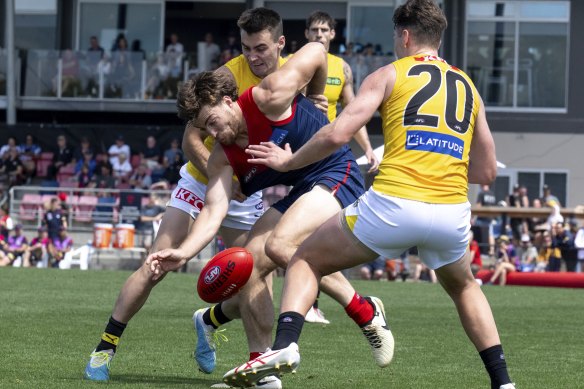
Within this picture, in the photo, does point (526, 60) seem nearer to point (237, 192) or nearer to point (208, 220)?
point (237, 192)

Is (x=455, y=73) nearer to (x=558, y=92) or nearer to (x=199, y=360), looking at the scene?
(x=199, y=360)

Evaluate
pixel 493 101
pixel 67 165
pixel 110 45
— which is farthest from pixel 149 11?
pixel 493 101

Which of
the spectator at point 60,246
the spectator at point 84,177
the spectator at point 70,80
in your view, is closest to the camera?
the spectator at point 60,246

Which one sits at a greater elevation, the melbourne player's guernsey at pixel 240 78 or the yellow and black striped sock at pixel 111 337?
the melbourne player's guernsey at pixel 240 78

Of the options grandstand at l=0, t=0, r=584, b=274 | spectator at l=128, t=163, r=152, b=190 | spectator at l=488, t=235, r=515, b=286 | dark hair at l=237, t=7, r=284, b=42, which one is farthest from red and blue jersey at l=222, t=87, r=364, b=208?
grandstand at l=0, t=0, r=584, b=274

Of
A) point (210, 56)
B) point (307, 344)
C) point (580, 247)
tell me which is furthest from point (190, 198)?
point (210, 56)

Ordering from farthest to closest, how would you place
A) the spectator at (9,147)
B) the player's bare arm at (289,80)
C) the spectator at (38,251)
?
the spectator at (9,147) → the spectator at (38,251) → the player's bare arm at (289,80)

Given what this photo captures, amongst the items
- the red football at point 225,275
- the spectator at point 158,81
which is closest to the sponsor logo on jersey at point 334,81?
the red football at point 225,275

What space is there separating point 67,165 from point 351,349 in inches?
751

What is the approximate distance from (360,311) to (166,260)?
3.63 feet

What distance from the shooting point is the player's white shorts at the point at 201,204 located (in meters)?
7.16

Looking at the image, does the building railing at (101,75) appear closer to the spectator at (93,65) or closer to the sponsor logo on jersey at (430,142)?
the spectator at (93,65)

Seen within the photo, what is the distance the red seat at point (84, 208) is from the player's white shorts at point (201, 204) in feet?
54.4

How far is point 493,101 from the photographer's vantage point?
29.7m
